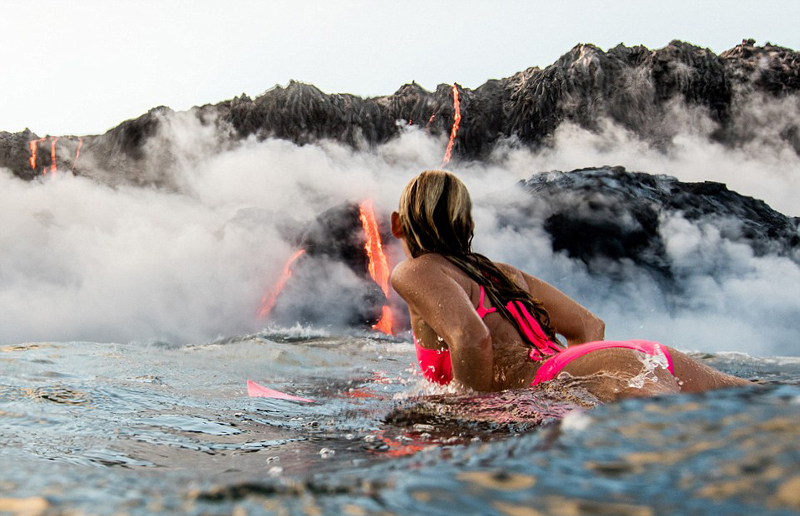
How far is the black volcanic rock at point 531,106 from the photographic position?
1281 inches

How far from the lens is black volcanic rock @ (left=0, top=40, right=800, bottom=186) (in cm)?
3253

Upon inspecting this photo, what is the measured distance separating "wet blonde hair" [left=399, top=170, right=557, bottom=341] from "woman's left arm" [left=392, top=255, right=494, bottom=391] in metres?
0.18

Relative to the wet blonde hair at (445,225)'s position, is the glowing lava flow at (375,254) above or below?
below

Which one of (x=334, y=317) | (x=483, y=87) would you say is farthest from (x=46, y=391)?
(x=483, y=87)

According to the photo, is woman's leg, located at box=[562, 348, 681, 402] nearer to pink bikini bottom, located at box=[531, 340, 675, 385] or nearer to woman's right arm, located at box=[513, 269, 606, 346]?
pink bikini bottom, located at box=[531, 340, 675, 385]

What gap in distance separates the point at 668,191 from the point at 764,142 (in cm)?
1175

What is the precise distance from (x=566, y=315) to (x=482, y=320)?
2.93ft

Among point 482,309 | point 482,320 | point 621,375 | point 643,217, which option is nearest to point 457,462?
point 621,375

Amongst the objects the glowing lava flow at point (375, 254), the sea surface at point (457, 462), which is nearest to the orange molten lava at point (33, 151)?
the glowing lava flow at point (375, 254)

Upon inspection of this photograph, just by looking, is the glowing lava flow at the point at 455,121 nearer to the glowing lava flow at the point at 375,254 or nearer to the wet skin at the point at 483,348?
the glowing lava flow at the point at 375,254

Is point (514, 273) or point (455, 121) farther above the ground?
point (455, 121)

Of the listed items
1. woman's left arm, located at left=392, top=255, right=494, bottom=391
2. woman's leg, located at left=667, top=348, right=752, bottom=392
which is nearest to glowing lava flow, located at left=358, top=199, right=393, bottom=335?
woman's left arm, located at left=392, top=255, right=494, bottom=391

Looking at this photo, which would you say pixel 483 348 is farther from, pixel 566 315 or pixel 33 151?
pixel 33 151

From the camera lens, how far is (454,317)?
2.84 meters
